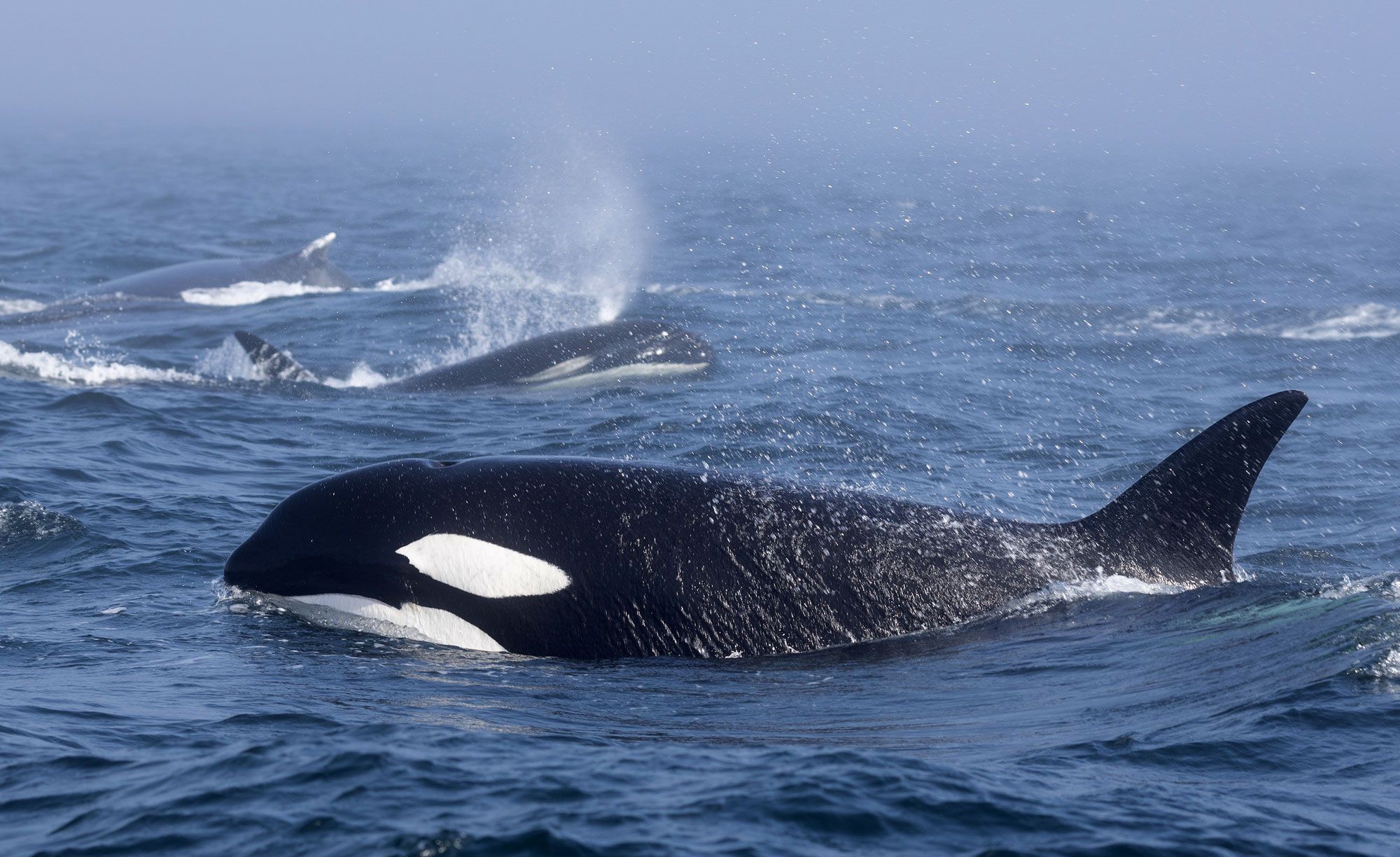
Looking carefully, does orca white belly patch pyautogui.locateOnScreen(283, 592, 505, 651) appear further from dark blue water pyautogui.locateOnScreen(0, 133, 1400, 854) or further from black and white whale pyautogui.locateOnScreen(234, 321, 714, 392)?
black and white whale pyautogui.locateOnScreen(234, 321, 714, 392)

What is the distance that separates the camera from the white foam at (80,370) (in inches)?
728

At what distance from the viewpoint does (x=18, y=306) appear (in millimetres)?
26750

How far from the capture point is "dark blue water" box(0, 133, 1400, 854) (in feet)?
18.6

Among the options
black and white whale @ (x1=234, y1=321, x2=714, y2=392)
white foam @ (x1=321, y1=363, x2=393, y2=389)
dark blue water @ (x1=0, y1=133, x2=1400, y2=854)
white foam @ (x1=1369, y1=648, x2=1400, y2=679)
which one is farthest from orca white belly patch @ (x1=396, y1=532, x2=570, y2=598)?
white foam @ (x1=321, y1=363, x2=393, y2=389)

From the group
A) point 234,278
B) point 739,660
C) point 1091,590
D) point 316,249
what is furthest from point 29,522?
point 316,249

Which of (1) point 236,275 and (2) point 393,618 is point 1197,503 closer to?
(2) point 393,618

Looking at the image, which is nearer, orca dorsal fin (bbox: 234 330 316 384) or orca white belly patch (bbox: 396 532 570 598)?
orca white belly patch (bbox: 396 532 570 598)

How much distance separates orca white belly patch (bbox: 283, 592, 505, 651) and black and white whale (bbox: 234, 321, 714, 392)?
10508 millimetres

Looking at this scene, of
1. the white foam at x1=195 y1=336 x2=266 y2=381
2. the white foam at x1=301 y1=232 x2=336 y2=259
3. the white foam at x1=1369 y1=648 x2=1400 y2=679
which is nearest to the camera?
the white foam at x1=1369 y1=648 x2=1400 y2=679

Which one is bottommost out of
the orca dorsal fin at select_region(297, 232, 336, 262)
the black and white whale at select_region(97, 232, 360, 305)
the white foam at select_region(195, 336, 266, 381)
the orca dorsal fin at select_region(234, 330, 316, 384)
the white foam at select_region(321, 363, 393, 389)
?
the white foam at select_region(321, 363, 393, 389)

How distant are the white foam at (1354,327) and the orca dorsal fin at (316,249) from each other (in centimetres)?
1751

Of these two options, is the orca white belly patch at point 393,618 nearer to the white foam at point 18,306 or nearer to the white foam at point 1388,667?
the white foam at point 1388,667

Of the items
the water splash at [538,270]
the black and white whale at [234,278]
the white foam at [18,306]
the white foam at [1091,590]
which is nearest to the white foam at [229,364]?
the water splash at [538,270]

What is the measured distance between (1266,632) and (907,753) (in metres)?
2.62
